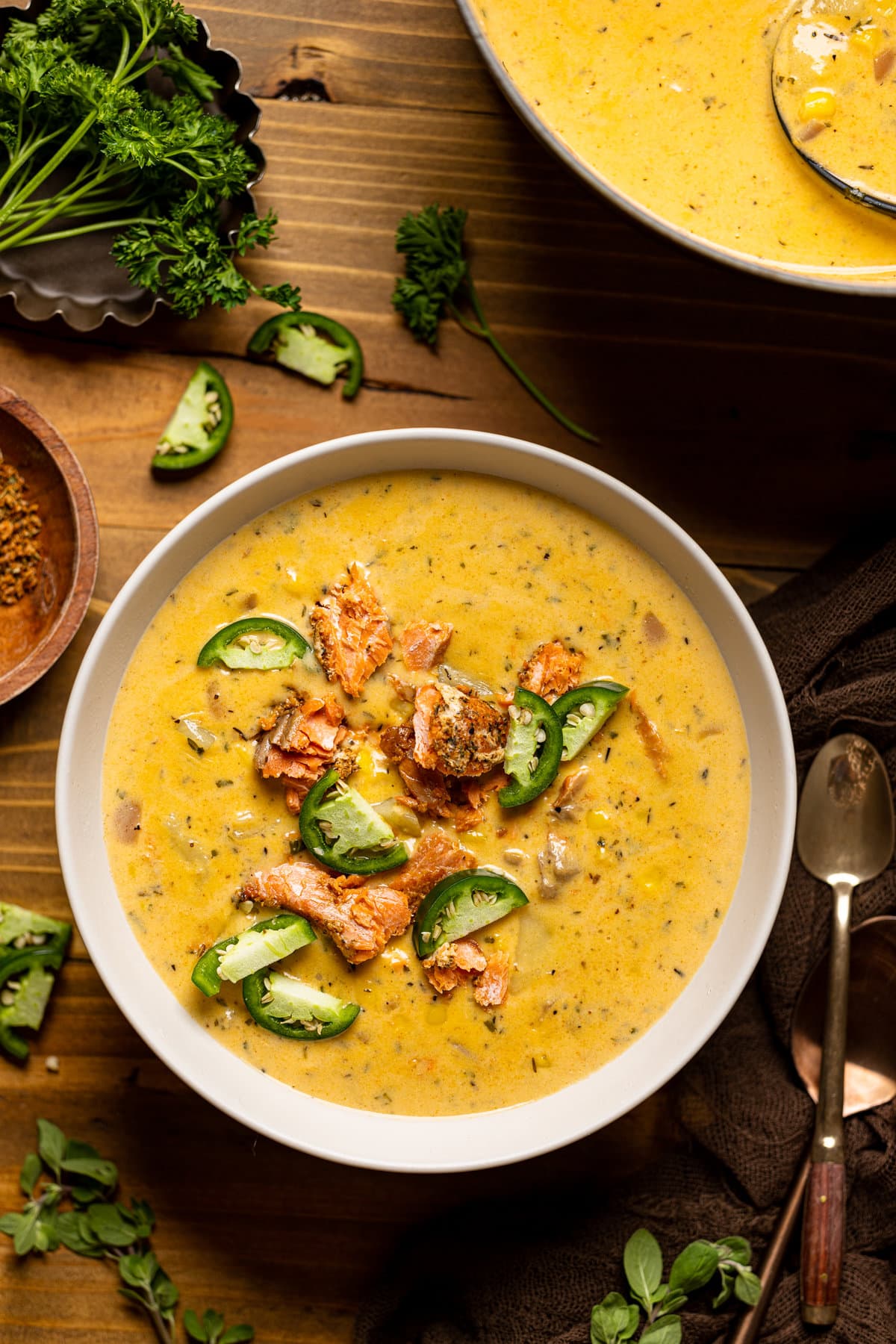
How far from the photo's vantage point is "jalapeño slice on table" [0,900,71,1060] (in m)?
2.73

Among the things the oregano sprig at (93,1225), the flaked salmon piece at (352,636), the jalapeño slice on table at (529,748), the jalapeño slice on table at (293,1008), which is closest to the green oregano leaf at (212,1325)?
the oregano sprig at (93,1225)

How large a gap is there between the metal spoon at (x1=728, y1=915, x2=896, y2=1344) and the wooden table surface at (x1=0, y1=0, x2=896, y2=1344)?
0.45 m

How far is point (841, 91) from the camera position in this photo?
2428 mm

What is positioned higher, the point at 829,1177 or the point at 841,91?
the point at 841,91

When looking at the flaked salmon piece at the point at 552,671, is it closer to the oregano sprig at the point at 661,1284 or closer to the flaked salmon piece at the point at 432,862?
the flaked salmon piece at the point at 432,862

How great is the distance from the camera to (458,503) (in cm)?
253

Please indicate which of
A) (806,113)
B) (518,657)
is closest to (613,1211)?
(518,657)

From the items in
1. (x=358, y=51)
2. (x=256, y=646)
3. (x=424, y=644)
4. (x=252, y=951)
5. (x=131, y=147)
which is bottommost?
(x=252, y=951)

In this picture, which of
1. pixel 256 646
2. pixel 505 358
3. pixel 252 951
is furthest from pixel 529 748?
pixel 505 358

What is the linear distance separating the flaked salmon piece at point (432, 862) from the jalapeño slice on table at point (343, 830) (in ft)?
0.19

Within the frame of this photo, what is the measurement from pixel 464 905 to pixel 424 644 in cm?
59

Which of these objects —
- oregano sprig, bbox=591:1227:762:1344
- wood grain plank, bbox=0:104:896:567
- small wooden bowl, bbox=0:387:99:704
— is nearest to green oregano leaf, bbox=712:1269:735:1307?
oregano sprig, bbox=591:1227:762:1344

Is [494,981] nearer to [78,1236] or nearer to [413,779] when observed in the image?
[413,779]

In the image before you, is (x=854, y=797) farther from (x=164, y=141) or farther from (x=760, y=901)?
(x=164, y=141)
